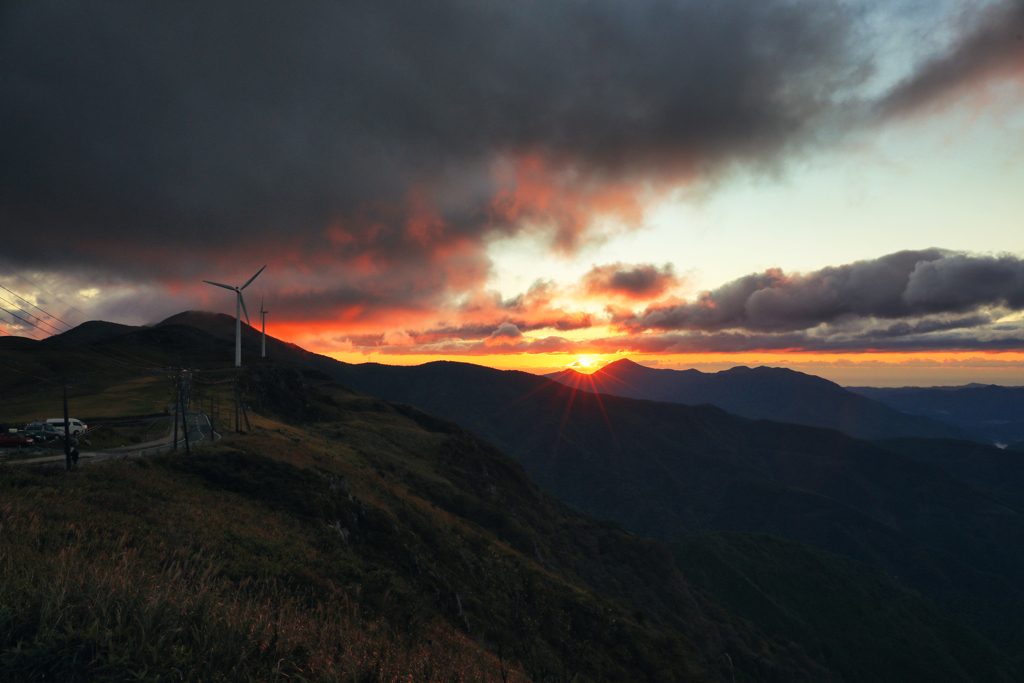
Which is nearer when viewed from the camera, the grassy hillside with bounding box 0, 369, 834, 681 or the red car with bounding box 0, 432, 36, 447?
the grassy hillside with bounding box 0, 369, 834, 681

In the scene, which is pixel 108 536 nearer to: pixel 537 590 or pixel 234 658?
pixel 234 658

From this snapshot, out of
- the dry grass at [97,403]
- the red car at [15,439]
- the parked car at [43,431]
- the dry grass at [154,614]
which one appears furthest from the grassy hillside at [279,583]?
the dry grass at [97,403]

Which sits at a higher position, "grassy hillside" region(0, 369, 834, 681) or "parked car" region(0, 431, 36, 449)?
"parked car" region(0, 431, 36, 449)

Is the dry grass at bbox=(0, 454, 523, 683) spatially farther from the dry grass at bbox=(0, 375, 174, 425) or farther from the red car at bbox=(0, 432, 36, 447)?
the dry grass at bbox=(0, 375, 174, 425)

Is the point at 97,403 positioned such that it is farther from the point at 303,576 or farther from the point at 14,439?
the point at 303,576

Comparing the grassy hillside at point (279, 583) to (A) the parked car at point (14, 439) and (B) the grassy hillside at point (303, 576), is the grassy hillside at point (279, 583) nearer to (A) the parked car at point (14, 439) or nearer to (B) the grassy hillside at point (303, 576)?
(B) the grassy hillside at point (303, 576)

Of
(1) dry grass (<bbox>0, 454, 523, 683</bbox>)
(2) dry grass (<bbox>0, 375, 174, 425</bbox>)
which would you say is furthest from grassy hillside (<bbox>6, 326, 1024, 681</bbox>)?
(2) dry grass (<bbox>0, 375, 174, 425</bbox>)

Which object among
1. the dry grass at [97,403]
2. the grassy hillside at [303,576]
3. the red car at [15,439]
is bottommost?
the grassy hillside at [303,576]
